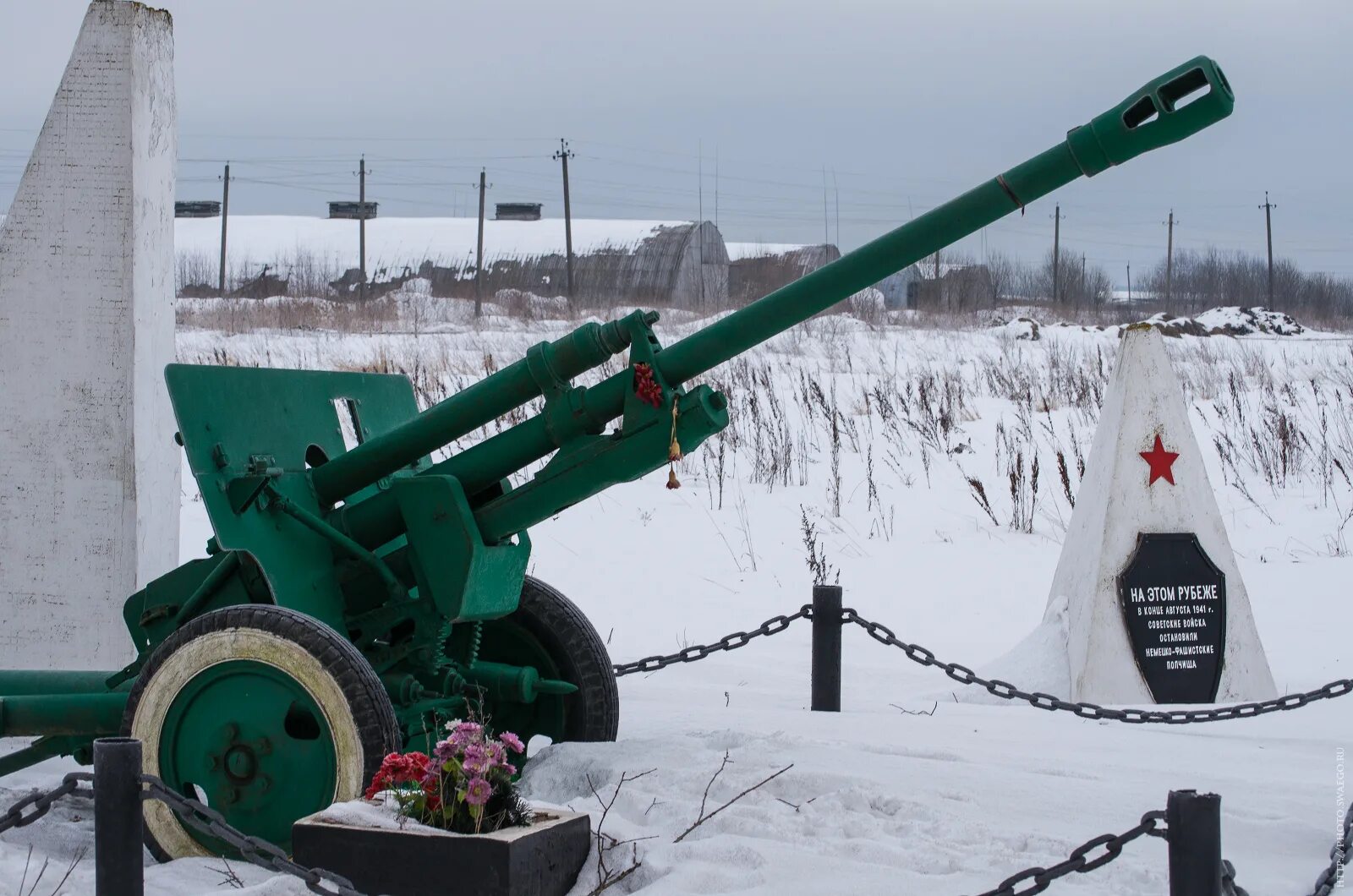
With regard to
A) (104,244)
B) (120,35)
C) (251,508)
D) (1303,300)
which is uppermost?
(1303,300)

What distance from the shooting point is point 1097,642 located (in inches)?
218

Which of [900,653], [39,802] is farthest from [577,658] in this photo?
[900,653]

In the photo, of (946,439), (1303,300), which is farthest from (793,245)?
(946,439)

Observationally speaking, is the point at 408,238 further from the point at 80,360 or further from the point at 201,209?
the point at 80,360

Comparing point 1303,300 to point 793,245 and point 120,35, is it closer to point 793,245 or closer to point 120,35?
point 793,245

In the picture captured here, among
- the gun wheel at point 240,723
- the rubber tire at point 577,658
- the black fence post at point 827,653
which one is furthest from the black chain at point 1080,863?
the black fence post at point 827,653

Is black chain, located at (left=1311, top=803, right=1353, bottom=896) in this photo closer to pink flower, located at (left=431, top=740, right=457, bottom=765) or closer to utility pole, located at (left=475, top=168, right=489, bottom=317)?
pink flower, located at (left=431, top=740, right=457, bottom=765)

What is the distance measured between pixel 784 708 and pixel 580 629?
122 centimetres

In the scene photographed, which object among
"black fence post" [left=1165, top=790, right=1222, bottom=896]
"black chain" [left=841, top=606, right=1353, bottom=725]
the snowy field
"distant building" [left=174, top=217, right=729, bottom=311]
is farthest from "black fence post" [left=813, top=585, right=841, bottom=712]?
"distant building" [left=174, top=217, right=729, bottom=311]

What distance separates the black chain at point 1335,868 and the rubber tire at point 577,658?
216 centimetres

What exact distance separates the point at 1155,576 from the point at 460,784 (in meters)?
3.31

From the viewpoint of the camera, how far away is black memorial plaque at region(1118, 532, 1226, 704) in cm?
554

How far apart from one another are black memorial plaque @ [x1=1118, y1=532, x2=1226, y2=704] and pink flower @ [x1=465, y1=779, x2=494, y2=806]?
124 inches

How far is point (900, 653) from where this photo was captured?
6.84 m
